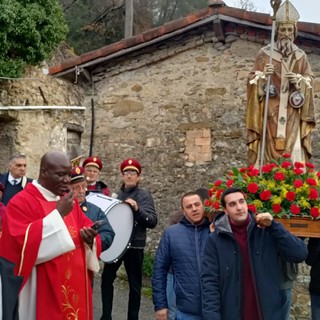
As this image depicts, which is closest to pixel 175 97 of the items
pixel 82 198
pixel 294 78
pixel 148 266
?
pixel 148 266

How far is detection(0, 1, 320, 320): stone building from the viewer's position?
368 inches

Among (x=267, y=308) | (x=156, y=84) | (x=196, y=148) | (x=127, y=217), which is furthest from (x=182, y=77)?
(x=267, y=308)

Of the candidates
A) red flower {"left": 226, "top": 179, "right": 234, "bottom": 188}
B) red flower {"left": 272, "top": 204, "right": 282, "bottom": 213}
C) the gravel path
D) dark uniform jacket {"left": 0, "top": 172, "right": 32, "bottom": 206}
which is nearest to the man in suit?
dark uniform jacket {"left": 0, "top": 172, "right": 32, "bottom": 206}

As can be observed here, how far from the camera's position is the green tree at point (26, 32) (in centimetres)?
934

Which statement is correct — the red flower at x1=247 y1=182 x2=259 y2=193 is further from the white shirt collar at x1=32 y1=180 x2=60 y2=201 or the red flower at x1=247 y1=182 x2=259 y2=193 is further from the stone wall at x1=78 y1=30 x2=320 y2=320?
the stone wall at x1=78 y1=30 x2=320 y2=320

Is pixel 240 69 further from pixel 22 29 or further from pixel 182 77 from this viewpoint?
pixel 22 29

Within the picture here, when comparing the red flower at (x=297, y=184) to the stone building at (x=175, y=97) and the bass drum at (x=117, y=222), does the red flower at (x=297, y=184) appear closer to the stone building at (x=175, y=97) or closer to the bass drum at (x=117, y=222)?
the bass drum at (x=117, y=222)

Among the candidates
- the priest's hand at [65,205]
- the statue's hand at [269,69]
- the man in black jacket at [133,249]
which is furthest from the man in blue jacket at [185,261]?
the statue's hand at [269,69]

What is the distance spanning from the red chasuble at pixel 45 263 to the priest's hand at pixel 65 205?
0.44ft

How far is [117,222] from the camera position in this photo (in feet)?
18.7

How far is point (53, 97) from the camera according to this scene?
33.5 feet

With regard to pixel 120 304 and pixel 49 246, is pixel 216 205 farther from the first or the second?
pixel 120 304

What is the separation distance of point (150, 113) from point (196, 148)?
3.61 ft

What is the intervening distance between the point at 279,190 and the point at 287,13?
2194 mm
